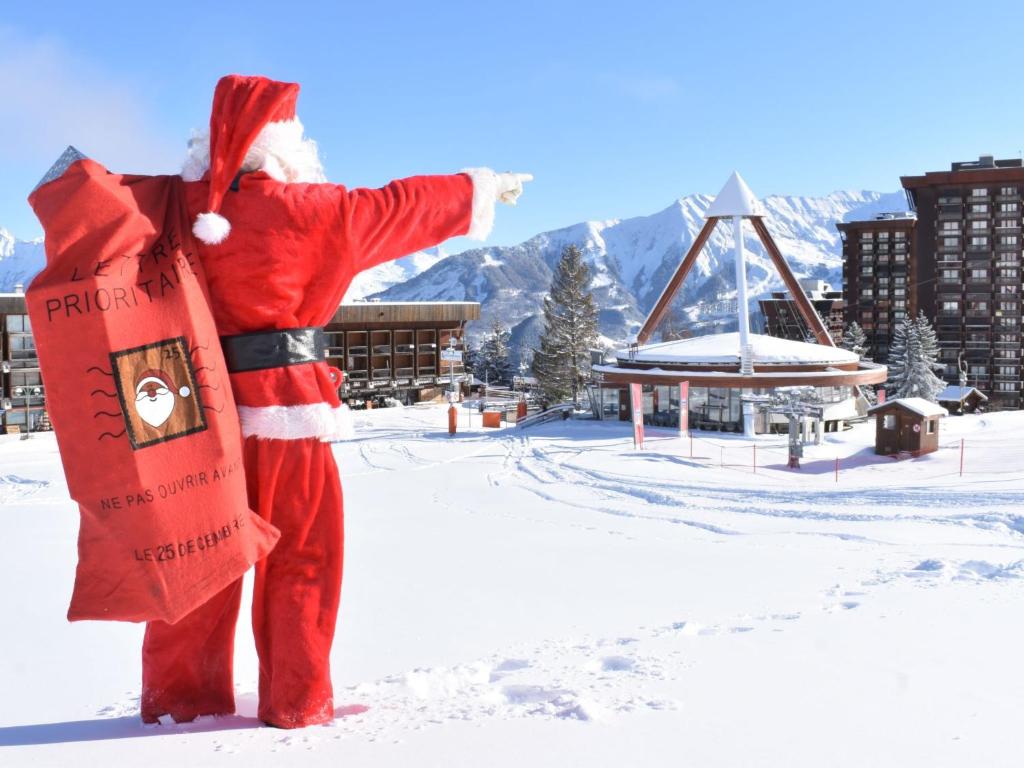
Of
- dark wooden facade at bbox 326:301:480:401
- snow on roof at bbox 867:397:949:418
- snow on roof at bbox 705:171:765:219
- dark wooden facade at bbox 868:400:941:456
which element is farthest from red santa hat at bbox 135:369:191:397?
dark wooden facade at bbox 326:301:480:401

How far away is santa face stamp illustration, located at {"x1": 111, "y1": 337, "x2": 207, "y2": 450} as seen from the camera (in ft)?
10.1

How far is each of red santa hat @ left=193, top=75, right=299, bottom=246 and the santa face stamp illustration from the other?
0.46 meters

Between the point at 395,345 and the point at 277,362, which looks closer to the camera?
the point at 277,362

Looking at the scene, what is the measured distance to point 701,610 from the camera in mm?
5090

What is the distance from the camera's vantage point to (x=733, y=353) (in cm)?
2630

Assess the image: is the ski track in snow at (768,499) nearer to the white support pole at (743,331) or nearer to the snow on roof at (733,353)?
the white support pole at (743,331)

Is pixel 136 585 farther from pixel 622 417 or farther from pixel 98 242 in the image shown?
pixel 622 417

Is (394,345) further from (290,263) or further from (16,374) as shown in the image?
(290,263)

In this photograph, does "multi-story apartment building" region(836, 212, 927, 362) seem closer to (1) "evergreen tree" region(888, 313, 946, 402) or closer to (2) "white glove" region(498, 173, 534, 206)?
(1) "evergreen tree" region(888, 313, 946, 402)

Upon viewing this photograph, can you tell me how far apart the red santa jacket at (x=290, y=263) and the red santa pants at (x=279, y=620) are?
15cm

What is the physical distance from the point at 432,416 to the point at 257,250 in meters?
30.0

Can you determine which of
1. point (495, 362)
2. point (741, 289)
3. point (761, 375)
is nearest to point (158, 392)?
point (761, 375)

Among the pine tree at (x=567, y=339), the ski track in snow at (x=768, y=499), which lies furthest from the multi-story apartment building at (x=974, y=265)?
the ski track in snow at (x=768, y=499)

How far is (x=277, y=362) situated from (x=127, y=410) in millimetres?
620
